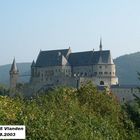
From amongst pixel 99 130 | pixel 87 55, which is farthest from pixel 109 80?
pixel 99 130

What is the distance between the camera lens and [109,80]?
110938mm

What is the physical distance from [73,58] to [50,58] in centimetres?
516

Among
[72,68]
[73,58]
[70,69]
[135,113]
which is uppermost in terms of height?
[73,58]

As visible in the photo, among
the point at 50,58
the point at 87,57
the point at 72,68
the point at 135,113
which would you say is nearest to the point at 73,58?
the point at 72,68

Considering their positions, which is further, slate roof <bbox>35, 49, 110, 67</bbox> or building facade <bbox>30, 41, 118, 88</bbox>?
slate roof <bbox>35, 49, 110, 67</bbox>

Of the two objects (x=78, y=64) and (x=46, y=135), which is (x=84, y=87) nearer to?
(x=46, y=135)

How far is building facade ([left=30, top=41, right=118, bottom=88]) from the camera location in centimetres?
11019

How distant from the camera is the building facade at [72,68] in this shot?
11019 centimetres

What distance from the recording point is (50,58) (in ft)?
380

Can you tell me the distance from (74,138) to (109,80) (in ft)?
323

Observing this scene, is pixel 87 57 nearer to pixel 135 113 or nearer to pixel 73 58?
pixel 73 58

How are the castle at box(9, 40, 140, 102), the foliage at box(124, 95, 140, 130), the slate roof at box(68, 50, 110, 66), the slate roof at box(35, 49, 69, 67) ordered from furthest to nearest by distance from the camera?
the slate roof at box(35, 49, 69, 67) < the slate roof at box(68, 50, 110, 66) < the castle at box(9, 40, 140, 102) < the foliage at box(124, 95, 140, 130)

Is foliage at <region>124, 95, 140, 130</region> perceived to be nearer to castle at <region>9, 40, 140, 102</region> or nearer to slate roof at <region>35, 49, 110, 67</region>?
castle at <region>9, 40, 140, 102</region>

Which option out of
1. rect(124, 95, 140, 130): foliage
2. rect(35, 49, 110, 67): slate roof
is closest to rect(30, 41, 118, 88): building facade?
rect(35, 49, 110, 67): slate roof
